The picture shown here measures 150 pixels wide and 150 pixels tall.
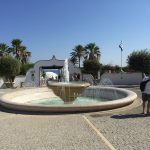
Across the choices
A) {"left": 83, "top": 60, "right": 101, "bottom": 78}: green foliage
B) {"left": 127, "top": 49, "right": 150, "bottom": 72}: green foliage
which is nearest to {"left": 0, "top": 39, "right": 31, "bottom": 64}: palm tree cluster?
{"left": 83, "top": 60, "right": 101, "bottom": 78}: green foliage

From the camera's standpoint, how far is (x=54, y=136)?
7.80 meters

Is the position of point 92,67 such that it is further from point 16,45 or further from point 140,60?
point 16,45

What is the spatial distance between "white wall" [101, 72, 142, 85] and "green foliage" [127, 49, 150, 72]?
1.93 meters

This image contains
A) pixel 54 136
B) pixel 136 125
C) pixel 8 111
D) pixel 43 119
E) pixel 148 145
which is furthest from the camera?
pixel 8 111

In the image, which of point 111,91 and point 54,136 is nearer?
point 54,136

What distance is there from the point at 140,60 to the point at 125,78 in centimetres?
358

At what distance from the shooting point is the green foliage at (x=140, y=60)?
140 ft

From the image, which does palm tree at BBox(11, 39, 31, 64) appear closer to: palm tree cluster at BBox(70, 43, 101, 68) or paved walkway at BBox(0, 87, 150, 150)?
palm tree cluster at BBox(70, 43, 101, 68)

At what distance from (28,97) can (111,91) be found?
5260 mm

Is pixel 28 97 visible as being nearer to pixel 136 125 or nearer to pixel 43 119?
pixel 43 119

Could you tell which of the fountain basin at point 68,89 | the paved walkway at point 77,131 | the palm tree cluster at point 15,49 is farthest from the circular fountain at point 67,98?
the palm tree cluster at point 15,49

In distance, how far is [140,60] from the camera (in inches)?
1702

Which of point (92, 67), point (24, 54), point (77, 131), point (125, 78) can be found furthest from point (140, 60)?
point (24, 54)

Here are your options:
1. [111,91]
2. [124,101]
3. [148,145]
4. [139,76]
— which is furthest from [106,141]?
[139,76]
